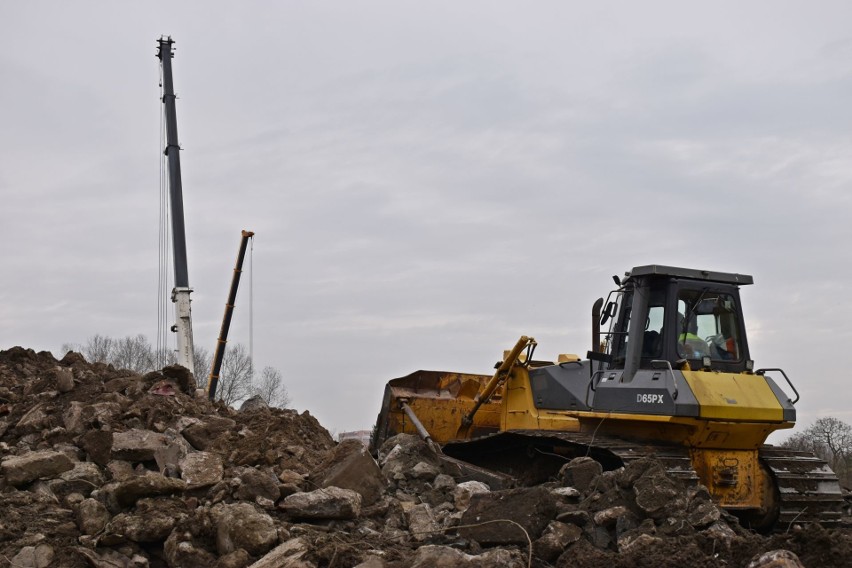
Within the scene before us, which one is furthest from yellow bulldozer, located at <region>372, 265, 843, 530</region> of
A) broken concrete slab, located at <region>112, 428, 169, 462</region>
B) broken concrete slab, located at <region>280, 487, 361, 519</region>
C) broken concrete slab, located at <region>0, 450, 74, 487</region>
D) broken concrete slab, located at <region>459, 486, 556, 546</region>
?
broken concrete slab, located at <region>0, 450, 74, 487</region>

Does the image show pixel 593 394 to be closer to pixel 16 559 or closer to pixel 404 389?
pixel 404 389

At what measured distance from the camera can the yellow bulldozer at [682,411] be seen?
888 cm

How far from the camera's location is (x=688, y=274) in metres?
9.50

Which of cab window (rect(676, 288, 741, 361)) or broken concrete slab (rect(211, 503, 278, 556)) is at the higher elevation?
cab window (rect(676, 288, 741, 361))

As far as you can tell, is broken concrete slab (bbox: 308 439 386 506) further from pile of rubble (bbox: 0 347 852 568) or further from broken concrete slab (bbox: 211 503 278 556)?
broken concrete slab (bbox: 211 503 278 556)

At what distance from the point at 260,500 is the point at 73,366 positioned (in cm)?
481

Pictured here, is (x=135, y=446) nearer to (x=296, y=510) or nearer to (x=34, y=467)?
(x=34, y=467)

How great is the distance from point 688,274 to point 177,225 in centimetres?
1263

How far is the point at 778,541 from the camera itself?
634 cm

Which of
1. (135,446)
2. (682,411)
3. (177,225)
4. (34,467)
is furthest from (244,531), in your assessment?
(177,225)

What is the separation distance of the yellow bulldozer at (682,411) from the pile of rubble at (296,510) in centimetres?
115

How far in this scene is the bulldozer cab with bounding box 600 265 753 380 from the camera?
938 cm

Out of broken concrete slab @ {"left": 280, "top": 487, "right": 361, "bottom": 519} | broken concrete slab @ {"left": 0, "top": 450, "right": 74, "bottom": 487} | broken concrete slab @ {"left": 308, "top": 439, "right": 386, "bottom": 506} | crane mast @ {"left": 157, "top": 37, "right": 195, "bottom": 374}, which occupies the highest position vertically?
crane mast @ {"left": 157, "top": 37, "right": 195, "bottom": 374}

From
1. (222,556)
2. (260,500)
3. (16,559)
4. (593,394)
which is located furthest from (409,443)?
(16,559)
